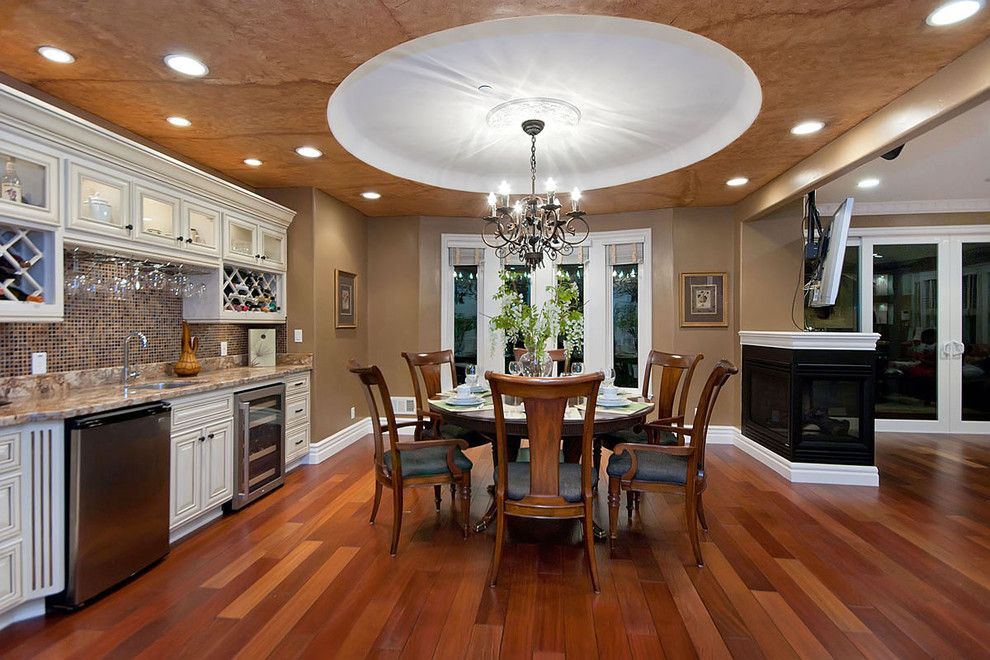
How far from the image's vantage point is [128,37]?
2195mm

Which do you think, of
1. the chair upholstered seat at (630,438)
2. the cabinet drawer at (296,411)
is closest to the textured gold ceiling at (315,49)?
the cabinet drawer at (296,411)

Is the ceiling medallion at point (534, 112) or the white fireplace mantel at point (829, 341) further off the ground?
the ceiling medallion at point (534, 112)

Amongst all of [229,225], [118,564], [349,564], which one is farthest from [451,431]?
[229,225]

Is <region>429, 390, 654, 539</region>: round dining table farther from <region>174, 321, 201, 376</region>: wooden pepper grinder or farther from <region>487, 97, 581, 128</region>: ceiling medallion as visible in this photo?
<region>487, 97, 581, 128</region>: ceiling medallion

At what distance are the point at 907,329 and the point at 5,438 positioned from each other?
7.80m

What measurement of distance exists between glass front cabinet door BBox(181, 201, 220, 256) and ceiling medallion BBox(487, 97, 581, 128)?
6.99 ft

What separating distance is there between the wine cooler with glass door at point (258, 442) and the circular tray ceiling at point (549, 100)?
1.91 meters

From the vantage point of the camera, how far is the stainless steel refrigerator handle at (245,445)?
3.41m

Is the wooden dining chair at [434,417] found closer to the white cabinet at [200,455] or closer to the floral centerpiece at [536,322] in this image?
the floral centerpiece at [536,322]

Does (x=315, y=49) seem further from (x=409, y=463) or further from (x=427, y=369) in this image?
(x=427, y=369)

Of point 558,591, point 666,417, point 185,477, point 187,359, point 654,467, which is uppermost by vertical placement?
point 187,359

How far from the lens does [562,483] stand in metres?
2.53

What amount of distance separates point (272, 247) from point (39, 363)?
1.99 meters

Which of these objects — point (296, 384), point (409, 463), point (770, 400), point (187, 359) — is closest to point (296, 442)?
point (296, 384)
